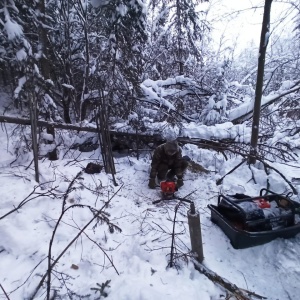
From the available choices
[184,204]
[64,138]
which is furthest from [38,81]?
[184,204]

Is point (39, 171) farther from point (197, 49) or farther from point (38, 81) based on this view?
point (197, 49)

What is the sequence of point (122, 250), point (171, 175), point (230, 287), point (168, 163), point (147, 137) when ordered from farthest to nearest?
point (147, 137) → point (171, 175) → point (168, 163) → point (122, 250) → point (230, 287)

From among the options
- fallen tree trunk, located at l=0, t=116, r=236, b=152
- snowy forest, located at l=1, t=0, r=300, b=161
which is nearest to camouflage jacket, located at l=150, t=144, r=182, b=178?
fallen tree trunk, located at l=0, t=116, r=236, b=152

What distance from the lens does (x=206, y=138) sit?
5711 millimetres

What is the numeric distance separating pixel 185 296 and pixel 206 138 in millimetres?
4024

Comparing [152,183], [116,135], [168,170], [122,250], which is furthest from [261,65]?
[122,250]

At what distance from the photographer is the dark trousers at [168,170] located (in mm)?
4656

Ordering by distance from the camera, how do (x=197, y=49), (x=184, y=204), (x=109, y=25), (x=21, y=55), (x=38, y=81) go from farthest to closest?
1. (x=197, y=49)
2. (x=109, y=25)
3. (x=38, y=81)
4. (x=21, y=55)
5. (x=184, y=204)

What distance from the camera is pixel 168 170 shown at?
16.0 feet

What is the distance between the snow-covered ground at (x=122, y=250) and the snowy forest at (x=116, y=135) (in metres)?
0.02

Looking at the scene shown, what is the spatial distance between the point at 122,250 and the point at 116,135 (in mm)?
3600

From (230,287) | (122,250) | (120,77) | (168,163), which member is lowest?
(122,250)

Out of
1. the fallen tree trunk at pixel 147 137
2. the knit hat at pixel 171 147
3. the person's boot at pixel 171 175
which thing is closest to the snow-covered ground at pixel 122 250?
the person's boot at pixel 171 175

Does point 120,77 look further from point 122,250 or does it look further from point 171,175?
point 122,250
